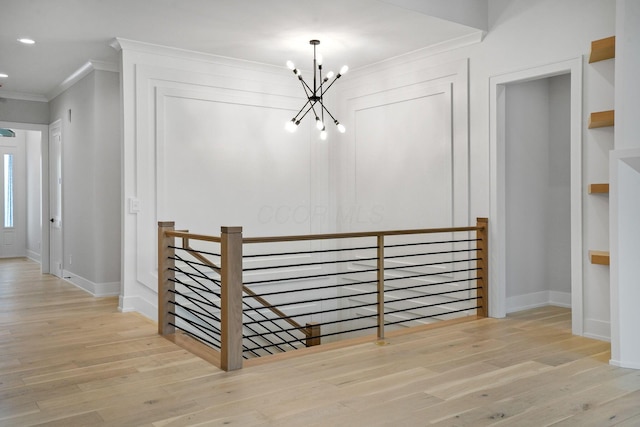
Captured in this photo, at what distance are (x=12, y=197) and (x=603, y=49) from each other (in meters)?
9.89

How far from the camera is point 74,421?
98.9 inches

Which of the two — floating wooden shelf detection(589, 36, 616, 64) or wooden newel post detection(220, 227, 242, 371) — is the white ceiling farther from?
wooden newel post detection(220, 227, 242, 371)

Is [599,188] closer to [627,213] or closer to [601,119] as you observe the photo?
[601,119]

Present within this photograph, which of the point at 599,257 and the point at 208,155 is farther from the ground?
the point at 208,155

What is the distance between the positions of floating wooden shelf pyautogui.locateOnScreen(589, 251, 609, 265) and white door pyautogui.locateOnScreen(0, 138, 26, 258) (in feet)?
31.6

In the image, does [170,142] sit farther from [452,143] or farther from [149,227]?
[452,143]

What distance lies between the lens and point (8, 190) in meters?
9.83

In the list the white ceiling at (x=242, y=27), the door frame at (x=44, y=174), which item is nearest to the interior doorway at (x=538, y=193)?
the white ceiling at (x=242, y=27)

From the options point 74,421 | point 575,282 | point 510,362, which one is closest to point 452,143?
point 575,282

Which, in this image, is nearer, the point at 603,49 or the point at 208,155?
the point at 603,49

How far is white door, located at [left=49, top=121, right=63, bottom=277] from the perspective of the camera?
23.5ft

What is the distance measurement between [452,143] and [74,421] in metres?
3.91

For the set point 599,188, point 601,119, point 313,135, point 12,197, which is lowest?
point 599,188

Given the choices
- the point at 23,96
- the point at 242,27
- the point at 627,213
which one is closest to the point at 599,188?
the point at 627,213
